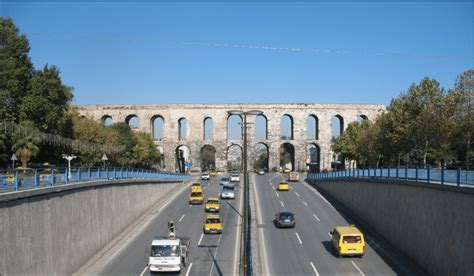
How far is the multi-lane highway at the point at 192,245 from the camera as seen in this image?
3081cm

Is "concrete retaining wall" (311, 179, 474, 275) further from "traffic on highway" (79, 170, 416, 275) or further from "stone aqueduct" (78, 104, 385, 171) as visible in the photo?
"stone aqueduct" (78, 104, 385, 171)

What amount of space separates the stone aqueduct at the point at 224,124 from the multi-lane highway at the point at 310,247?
58091 millimetres

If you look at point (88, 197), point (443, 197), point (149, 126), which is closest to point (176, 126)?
point (149, 126)

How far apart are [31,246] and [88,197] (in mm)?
9975

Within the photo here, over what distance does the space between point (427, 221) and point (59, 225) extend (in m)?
18.8

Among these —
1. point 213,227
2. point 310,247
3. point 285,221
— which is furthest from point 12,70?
point 310,247

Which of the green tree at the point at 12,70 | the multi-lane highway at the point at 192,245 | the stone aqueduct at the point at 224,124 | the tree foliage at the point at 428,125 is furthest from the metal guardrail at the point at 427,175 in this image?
the stone aqueduct at the point at 224,124

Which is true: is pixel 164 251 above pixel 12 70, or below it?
below

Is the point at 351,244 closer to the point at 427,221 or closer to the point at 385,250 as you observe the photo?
the point at 385,250

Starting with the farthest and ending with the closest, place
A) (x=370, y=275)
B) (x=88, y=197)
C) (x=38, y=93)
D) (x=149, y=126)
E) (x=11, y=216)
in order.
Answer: (x=149, y=126) < (x=38, y=93) < (x=88, y=197) < (x=370, y=275) < (x=11, y=216)

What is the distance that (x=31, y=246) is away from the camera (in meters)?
22.9

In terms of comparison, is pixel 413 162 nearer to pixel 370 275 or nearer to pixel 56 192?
pixel 370 275

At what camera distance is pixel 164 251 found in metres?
30.3

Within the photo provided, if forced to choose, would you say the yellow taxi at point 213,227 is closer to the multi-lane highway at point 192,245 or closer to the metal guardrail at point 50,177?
the multi-lane highway at point 192,245
